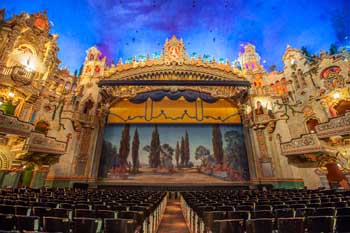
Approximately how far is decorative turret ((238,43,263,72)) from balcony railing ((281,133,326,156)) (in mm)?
10306

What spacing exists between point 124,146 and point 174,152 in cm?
556

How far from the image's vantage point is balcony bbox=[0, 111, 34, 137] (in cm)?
881

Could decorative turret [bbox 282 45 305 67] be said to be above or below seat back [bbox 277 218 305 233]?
above

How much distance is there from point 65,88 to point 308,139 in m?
23.5

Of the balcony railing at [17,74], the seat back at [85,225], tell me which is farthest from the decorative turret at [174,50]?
the seat back at [85,225]

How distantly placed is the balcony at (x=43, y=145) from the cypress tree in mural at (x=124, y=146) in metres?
5.17

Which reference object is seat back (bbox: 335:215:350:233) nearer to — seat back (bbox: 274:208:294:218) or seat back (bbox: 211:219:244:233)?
seat back (bbox: 274:208:294:218)

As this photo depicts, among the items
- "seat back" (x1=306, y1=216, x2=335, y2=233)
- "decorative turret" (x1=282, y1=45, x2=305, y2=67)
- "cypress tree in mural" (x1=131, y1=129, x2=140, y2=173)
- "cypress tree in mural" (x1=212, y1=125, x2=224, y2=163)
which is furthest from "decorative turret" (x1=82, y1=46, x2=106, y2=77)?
"decorative turret" (x1=282, y1=45, x2=305, y2=67)

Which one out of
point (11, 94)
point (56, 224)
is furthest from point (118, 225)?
point (11, 94)

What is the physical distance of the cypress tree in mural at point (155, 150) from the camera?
1606 cm

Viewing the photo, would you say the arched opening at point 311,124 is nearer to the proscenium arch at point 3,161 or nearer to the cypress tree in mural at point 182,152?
the cypress tree in mural at point 182,152

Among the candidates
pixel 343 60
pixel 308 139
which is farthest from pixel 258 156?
pixel 343 60

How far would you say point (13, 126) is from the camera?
9289mm

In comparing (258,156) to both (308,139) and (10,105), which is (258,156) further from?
(10,105)
